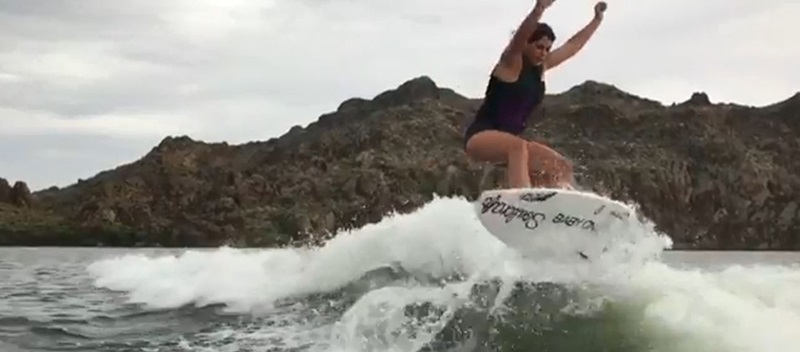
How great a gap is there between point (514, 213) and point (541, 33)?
226 cm

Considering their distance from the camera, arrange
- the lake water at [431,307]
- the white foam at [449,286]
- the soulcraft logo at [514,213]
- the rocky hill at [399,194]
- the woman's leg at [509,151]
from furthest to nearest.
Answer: the rocky hill at [399,194] → the woman's leg at [509,151] → the soulcraft logo at [514,213] → the lake water at [431,307] → the white foam at [449,286]

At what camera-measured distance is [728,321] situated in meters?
8.58

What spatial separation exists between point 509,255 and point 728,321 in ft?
11.4

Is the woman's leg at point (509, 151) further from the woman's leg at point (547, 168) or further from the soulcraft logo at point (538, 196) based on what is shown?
the soulcraft logo at point (538, 196)

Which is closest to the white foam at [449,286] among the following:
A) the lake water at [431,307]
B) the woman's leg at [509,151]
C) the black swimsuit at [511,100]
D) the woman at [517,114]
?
the lake water at [431,307]

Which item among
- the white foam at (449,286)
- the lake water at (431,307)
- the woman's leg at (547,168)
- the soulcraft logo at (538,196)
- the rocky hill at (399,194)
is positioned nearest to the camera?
the white foam at (449,286)

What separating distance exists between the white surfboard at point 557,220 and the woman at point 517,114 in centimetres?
38

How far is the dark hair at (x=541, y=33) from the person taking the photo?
37.9 ft

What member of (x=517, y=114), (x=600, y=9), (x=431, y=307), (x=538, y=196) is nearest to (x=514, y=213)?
(x=538, y=196)

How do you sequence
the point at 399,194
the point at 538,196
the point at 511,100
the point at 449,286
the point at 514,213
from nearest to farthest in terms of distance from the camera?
1. the point at 449,286
2. the point at 538,196
3. the point at 514,213
4. the point at 511,100
5. the point at 399,194

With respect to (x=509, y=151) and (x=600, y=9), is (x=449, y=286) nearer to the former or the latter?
(x=509, y=151)

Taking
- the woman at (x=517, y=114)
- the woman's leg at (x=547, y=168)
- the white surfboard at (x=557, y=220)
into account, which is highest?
the woman at (x=517, y=114)

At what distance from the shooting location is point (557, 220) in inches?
443

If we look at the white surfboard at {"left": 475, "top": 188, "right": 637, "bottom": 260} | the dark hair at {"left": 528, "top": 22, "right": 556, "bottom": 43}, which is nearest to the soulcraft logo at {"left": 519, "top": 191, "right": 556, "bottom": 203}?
the white surfboard at {"left": 475, "top": 188, "right": 637, "bottom": 260}
